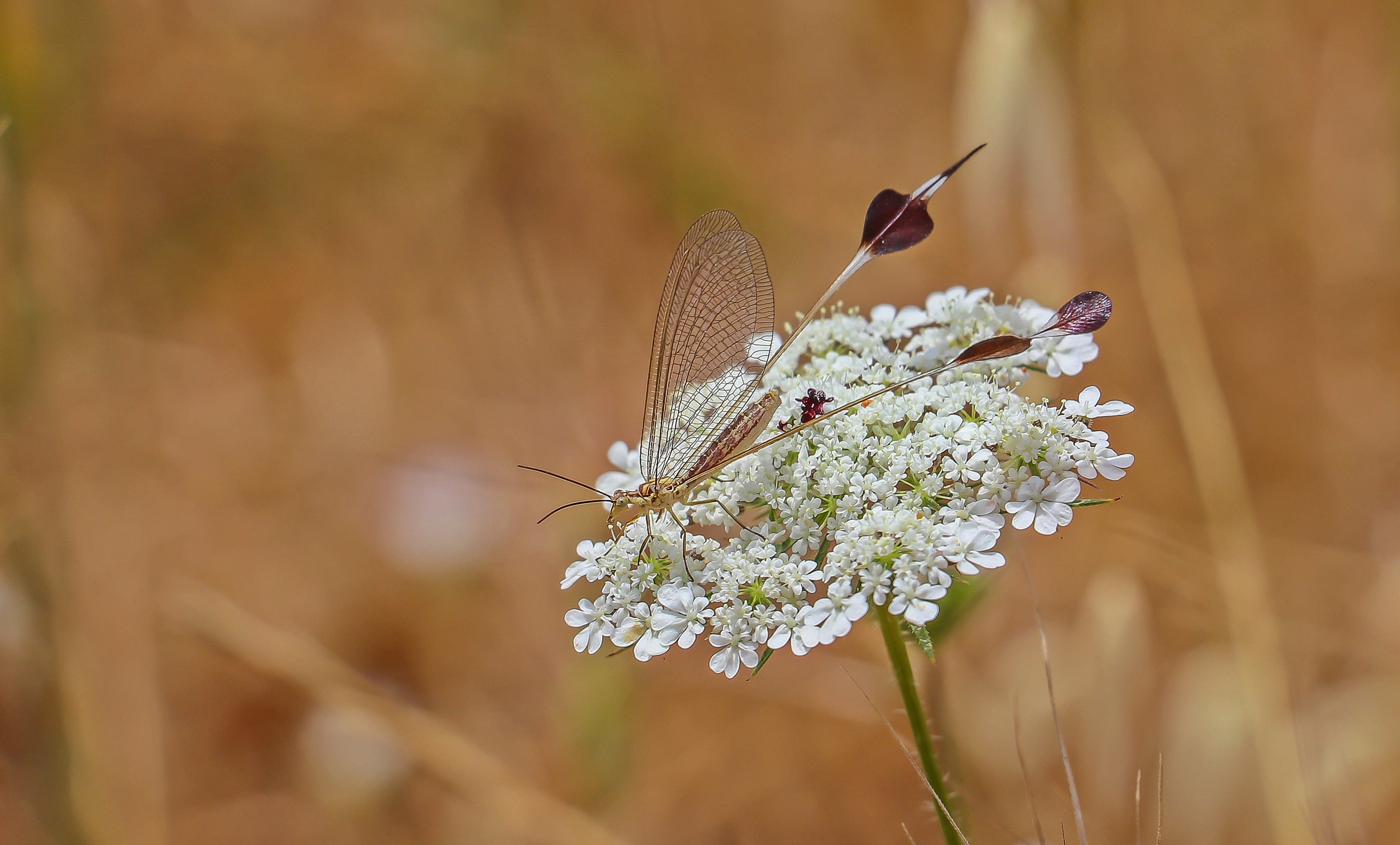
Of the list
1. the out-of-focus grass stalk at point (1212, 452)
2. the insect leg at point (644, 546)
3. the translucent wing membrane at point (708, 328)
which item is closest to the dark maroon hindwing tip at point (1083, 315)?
the translucent wing membrane at point (708, 328)

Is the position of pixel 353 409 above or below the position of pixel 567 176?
below

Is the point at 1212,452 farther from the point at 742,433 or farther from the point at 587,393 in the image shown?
the point at 587,393

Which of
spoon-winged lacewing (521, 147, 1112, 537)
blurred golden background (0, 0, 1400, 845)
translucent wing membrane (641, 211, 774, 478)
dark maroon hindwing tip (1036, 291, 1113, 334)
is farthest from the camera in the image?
blurred golden background (0, 0, 1400, 845)

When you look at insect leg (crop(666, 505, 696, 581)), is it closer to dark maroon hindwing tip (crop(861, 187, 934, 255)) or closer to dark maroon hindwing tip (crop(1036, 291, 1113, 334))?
dark maroon hindwing tip (crop(861, 187, 934, 255))

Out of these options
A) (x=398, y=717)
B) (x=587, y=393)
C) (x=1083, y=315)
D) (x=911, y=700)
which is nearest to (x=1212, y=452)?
(x=1083, y=315)

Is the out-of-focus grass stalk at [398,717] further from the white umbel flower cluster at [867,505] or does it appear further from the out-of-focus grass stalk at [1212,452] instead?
the out-of-focus grass stalk at [1212,452]

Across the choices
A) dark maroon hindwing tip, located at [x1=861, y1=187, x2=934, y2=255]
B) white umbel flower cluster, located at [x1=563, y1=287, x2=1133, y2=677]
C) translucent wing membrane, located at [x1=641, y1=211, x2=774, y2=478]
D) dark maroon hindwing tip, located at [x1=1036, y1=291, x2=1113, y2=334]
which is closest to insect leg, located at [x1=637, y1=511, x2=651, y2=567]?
white umbel flower cluster, located at [x1=563, y1=287, x2=1133, y2=677]

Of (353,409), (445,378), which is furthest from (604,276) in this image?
(353,409)

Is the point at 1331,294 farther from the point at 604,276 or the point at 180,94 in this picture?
the point at 180,94
